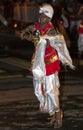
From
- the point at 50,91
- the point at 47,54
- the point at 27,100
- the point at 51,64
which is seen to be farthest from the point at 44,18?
the point at 27,100

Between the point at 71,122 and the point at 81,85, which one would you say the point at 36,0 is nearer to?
the point at 81,85

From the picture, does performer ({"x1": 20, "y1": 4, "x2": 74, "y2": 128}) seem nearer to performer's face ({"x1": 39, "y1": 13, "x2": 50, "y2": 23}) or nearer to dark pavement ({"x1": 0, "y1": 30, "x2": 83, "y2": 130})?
performer's face ({"x1": 39, "y1": 13, "x2": 50, "y2": 23})

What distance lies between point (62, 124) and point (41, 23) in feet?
5.36

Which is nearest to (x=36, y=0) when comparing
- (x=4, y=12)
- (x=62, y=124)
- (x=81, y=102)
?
(x=4, y=12)

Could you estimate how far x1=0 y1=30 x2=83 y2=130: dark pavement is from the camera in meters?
8.90

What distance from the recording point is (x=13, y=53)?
19422 mm

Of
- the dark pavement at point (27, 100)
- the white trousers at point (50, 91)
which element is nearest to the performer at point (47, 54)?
the white trousers at point (50, 91)

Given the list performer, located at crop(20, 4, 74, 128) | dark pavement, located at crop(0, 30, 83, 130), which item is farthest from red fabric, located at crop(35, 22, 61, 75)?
dark pavement, located at crop(0, 30, 83, 130)

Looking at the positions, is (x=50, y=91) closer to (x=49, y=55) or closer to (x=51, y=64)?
(x=51, y=64)

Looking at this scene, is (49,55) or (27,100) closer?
(49,55)

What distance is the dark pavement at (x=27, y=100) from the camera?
29.2 ft

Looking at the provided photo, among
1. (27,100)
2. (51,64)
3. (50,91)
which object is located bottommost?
(27,100)

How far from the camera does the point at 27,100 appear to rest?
1084cm

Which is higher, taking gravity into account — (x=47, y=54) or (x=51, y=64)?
(x=47, y=54)
